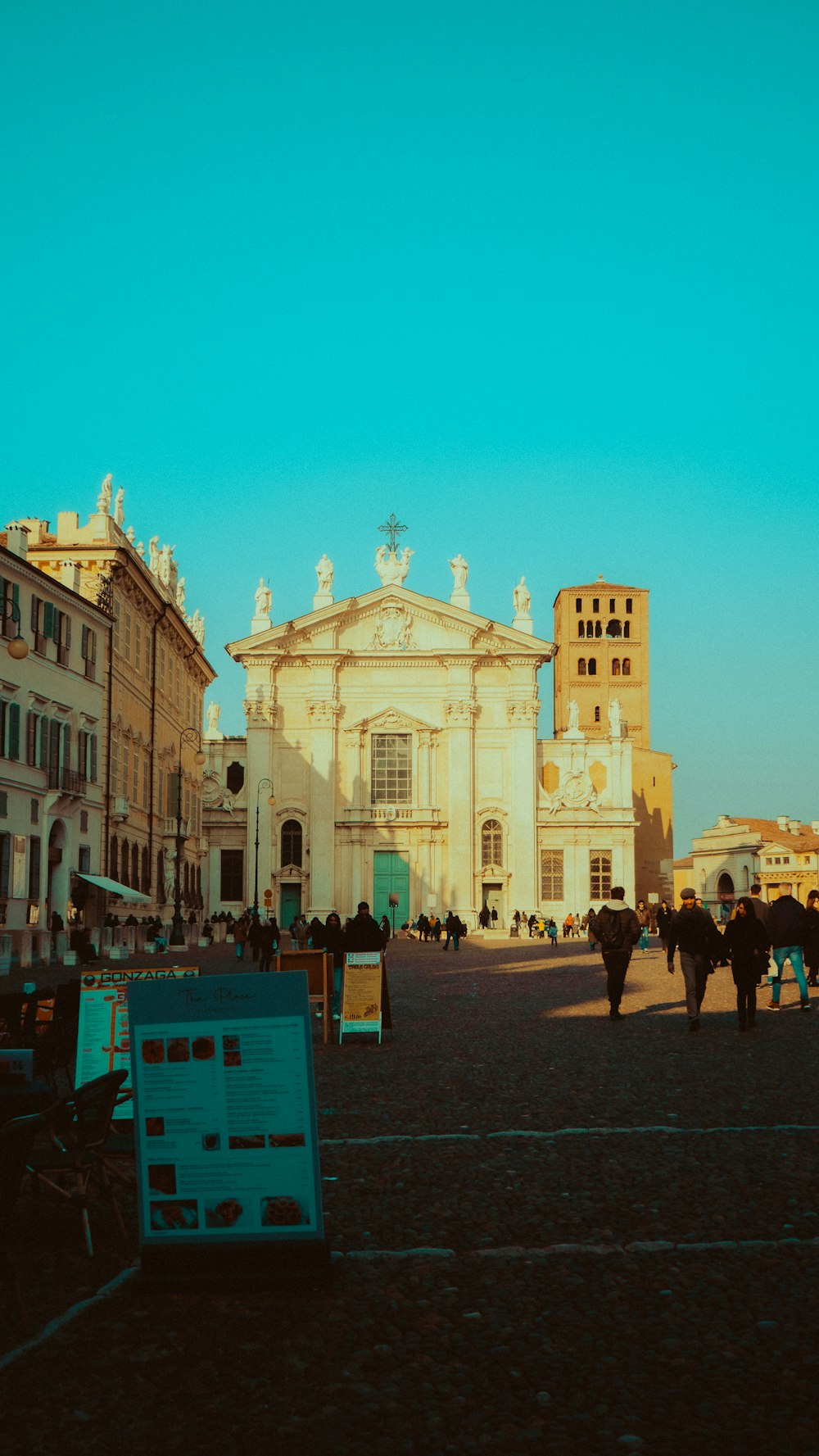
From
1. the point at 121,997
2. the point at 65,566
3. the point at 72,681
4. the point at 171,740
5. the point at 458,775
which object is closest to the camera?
the point at 121,997

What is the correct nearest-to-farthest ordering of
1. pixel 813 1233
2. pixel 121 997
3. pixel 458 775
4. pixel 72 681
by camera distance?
pixel 813 1233
pixel 121 997
pixel 72 681
pixel 458 775

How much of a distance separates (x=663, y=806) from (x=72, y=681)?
6724 cm

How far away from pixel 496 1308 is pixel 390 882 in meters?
61.3

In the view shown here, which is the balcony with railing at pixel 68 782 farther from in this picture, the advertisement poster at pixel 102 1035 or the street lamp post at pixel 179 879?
the advertisement poster at pixel 102 1035

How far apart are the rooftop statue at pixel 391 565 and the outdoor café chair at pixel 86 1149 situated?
62236 millimetres

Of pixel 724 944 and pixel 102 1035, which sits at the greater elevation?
pixel 724 944

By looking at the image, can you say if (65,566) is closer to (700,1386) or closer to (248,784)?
(248,784)

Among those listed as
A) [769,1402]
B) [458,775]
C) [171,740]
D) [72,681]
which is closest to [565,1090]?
[769,1402]

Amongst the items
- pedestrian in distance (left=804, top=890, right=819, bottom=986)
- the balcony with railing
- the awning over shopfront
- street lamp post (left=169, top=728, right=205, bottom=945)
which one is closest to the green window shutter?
the balcony with railing

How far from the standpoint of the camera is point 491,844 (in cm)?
6712

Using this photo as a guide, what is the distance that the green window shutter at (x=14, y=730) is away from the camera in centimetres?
3697

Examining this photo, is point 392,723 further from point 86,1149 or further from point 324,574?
point 86,1149

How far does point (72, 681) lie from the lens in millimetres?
41469

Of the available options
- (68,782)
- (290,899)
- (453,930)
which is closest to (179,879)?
(68,782)
